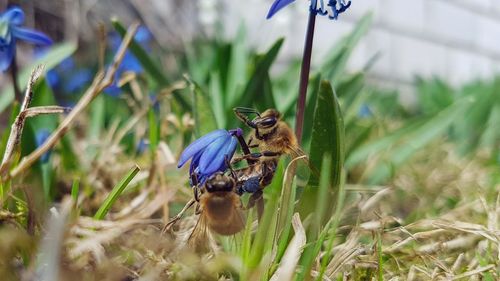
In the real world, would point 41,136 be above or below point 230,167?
below

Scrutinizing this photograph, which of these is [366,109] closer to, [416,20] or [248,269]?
[248,269]

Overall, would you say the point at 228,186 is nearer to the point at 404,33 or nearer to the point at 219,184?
the point at 219,184

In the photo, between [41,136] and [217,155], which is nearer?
[217,155]

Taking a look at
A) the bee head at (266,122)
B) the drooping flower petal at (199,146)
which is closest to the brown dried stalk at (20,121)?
the drooping flower petal at (199,146)

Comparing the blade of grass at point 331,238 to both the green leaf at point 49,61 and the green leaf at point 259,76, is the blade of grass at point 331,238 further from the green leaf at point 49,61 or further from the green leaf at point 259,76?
the green leaf at point 49,61

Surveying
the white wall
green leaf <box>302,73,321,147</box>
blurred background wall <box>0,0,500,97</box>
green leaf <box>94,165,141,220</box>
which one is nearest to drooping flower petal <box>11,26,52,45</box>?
green leaf <box>94,165,141,220</box>

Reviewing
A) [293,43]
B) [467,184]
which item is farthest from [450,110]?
[293,43]

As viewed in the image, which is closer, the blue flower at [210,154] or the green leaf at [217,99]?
the blue flower at [210,154]

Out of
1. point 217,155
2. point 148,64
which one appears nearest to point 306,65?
point 217,155
